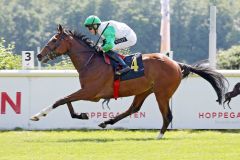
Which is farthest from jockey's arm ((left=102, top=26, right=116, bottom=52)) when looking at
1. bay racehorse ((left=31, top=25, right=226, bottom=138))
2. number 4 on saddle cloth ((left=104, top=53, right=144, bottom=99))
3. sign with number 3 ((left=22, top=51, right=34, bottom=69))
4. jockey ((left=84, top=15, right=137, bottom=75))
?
sign with number 3 ((left=22, top=51, right=34, bottom=69))

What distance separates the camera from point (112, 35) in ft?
44.6

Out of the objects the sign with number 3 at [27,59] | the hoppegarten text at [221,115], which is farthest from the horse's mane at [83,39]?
the hoppegarten text at [221,115]

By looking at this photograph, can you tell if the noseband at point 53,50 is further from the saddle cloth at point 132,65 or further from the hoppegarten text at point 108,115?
the hoppegarten text at point 108,115

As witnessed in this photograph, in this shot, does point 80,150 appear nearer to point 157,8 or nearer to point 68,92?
point 68,92

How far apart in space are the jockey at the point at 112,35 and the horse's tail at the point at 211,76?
3.59ft

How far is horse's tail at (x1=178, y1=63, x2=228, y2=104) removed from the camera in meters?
14.7

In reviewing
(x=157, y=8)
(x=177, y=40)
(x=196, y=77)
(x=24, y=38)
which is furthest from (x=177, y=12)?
(x=196, y=77)

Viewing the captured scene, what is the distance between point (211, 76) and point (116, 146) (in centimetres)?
354

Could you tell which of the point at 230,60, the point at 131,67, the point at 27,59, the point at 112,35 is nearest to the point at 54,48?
the point at 112,35

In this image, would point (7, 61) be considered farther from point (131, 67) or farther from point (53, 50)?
point (131, 67)

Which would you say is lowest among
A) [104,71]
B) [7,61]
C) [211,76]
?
[211,76]

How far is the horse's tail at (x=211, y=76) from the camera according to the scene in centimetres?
1473

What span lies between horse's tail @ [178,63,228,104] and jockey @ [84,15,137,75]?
1.09 metres

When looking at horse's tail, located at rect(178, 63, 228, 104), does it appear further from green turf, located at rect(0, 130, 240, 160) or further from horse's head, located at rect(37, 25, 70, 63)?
horse's head, located at rect(37, 25, 70, 63)
